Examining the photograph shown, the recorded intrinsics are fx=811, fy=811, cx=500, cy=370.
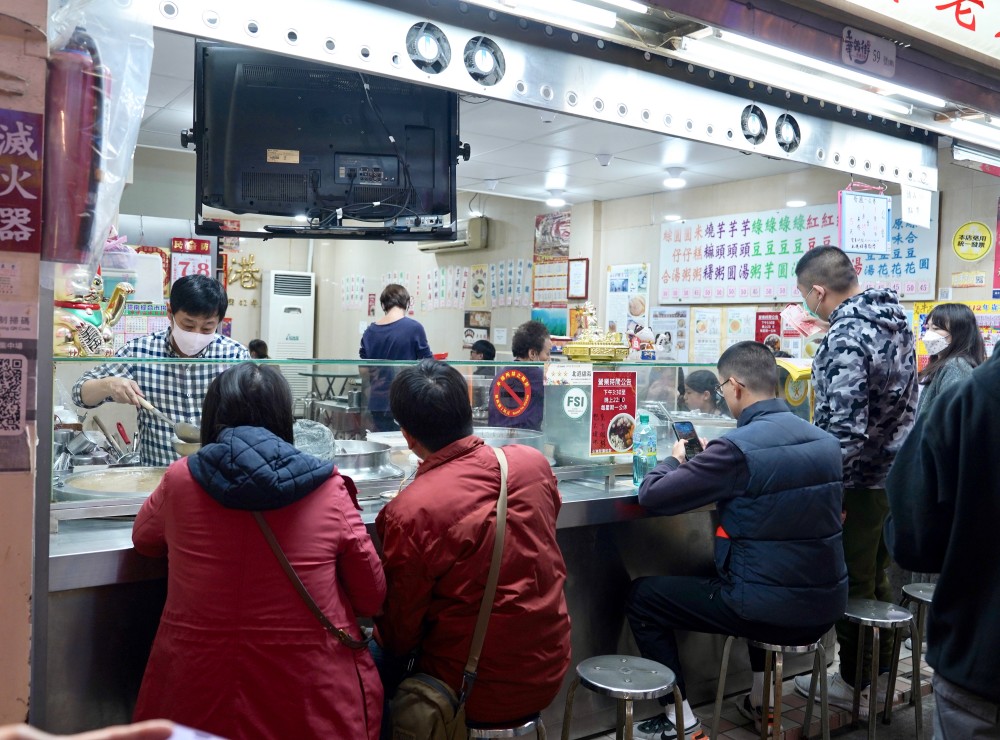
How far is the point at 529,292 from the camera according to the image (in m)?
7.89

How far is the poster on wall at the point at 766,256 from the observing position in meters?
5.27

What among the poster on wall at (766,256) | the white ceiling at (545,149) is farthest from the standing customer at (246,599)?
the poster on wall at (766,256)

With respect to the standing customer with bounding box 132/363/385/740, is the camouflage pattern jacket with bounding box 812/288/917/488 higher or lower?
higher

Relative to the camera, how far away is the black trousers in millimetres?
2537

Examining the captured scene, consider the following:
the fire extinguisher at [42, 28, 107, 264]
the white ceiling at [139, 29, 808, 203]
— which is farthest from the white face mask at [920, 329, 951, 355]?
the fire extinguisher at [42, 28, 107, 264]

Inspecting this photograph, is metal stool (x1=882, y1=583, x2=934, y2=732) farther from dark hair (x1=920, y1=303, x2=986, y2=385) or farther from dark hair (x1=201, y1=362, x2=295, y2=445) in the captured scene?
dark hair (x1=201, y1=362, x2=295, y2=445)

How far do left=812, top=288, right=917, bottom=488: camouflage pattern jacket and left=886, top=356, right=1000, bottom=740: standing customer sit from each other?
1288 millimetres

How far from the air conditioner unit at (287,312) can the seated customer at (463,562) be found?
22.7 feet

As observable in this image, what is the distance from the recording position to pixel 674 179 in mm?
6422

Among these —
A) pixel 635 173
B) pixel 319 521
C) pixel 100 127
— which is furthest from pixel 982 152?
pixel 100 127

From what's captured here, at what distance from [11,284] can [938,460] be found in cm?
168

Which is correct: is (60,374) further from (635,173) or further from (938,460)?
(635,173)

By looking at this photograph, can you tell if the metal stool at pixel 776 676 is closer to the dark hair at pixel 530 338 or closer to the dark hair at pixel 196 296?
the dark hair at pixel 196 296

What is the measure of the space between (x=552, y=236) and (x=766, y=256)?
2270 mm
